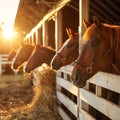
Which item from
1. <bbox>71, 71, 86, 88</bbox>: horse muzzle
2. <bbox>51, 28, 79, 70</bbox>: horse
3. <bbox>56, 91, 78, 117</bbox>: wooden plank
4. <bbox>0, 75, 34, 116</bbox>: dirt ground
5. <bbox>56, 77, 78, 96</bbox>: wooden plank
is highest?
<bbox>51, 28, 79, 70</bbox>: horse

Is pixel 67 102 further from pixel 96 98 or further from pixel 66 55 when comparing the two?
pixel 96 98

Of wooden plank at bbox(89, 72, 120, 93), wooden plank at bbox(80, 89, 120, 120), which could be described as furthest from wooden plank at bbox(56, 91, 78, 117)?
wooden plank at bbox(89, 72, 120, 93)

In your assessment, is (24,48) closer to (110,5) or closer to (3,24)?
(110,5)

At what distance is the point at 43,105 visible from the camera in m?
7.06

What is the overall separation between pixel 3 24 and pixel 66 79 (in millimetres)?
47305

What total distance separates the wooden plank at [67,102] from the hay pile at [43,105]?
256 mm

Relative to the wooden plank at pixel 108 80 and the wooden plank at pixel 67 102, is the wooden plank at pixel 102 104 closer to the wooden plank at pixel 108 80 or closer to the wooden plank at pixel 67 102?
the wooden plank at pixel 108 80

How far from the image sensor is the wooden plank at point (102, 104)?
11.9 feet

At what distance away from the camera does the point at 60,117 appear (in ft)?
21.7

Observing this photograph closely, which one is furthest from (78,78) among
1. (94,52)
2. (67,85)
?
(67,85)

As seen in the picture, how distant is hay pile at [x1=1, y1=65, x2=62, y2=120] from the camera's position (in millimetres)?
6734

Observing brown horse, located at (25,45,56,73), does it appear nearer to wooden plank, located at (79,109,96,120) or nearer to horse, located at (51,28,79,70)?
horse, located at (51,28,79,70)

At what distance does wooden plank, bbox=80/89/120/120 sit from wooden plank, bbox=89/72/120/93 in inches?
7.7

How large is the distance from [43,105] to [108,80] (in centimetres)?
345
